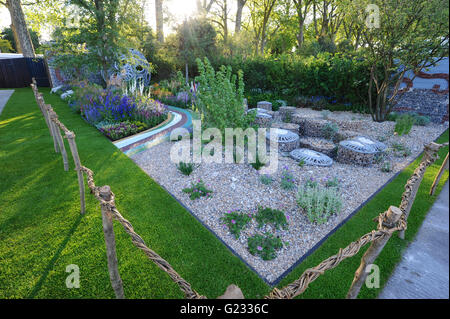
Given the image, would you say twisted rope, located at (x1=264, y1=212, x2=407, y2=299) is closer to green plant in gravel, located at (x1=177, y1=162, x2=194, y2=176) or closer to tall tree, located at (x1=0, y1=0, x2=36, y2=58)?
green plant in gravel, located at (x1=177, y1=162, x2=194, y2=176)

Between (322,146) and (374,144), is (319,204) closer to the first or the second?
(322,146)

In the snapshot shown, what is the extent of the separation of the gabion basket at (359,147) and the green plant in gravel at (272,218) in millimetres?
2889

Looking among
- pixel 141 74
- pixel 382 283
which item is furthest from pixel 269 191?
pixel 141 74

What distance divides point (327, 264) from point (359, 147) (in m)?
4.46

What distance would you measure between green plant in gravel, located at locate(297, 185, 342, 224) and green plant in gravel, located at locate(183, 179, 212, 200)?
1578mm

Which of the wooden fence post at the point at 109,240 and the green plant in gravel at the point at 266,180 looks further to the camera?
the green plant in gravel at the point at 266,180

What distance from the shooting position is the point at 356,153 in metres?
5.02

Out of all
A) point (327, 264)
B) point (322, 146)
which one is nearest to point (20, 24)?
point (322, 146)

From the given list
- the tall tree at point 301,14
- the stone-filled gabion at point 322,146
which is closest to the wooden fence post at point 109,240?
the stone-filled gabion at point 322,146

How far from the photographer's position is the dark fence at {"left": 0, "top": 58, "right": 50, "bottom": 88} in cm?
1819

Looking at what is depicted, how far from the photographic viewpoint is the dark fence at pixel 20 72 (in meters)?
18.2

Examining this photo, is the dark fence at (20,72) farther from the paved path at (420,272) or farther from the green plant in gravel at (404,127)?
the paved path at (420,272)

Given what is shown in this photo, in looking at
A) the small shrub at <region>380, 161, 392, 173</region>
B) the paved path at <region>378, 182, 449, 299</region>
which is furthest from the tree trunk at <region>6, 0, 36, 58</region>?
the paved path at <region>378, 182, 449, 299</region>

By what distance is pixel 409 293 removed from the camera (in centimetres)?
219
